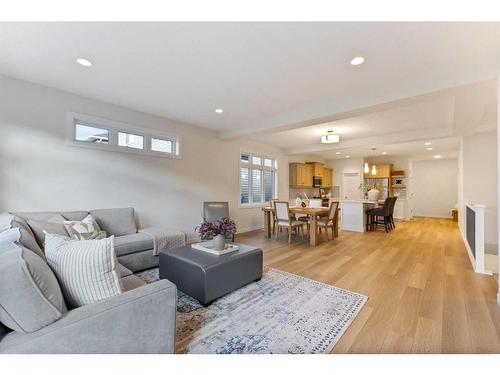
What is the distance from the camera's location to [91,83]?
305 cm

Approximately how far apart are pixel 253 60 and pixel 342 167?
8.16m

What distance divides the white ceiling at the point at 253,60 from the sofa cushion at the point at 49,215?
1760 mm

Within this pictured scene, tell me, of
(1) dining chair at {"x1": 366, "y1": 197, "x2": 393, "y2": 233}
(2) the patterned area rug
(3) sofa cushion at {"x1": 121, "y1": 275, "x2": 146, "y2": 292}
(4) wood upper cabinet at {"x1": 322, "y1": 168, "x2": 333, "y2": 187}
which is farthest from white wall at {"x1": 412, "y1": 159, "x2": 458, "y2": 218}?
(3) sofa cushion at {"x1": 121, "y1": 275, "x2": 146, "y2": 292}

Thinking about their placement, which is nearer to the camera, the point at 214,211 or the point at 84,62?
the point at 84,62

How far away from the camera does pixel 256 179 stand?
6902 millimetres

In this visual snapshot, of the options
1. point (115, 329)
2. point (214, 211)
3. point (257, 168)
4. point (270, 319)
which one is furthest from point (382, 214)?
point (115, 329)

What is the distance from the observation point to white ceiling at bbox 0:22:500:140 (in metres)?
1.97

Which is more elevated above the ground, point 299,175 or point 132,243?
point 299,175

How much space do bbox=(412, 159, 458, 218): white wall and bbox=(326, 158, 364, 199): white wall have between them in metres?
3.18

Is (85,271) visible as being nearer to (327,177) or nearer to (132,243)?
(132,243)

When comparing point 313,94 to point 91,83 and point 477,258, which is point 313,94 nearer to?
point 91,83
